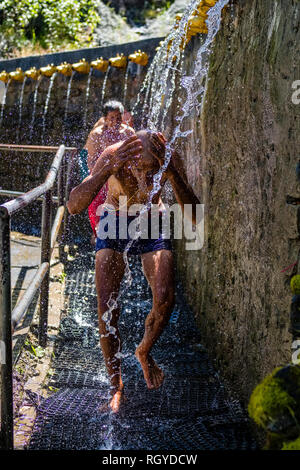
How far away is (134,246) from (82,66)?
447cm

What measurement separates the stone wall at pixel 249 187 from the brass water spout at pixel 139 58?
2863mm

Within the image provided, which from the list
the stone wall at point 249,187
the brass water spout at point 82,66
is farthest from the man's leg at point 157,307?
the brass water spout at point 82,66

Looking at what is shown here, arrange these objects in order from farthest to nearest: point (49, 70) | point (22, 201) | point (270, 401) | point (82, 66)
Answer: point (49, 70) → point (82, 66) → point (22, 201) → point (270, 401)

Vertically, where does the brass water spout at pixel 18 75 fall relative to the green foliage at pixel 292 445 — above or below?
above

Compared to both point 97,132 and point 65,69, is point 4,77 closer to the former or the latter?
point 65,69

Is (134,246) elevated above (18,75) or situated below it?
below

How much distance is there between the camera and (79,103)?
7.21 m

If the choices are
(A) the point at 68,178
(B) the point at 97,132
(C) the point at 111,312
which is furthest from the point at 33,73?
(C) the point at 111,312

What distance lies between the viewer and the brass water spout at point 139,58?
6.60 m

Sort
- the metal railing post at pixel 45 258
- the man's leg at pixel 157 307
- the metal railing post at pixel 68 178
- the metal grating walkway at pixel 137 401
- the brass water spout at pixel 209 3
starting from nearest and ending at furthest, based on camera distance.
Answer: the metal grating walkway at pixel 137 401 < the man's leg at pixel 157 307 < the brass water spout at pixel 209 3 < the metal railing post at pixel 45 258 < the metal railing post at pixel 68 178

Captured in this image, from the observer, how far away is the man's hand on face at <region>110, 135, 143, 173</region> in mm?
2824

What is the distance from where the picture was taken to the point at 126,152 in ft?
9.30

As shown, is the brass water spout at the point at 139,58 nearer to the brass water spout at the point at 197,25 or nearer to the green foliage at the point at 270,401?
the brass water spout at the point at 197,25
